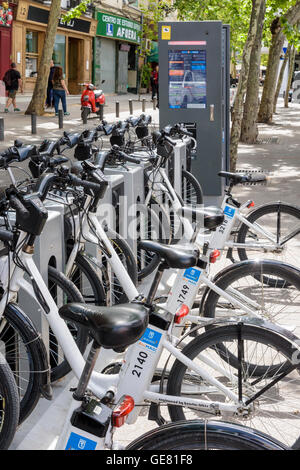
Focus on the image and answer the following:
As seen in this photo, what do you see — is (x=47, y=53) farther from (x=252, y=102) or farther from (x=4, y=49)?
(x=252, y=102)

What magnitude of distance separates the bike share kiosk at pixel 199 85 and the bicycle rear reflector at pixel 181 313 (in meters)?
6.38

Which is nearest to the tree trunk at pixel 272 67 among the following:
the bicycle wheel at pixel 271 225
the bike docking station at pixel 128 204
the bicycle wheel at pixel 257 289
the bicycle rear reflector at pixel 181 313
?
the bicycle wheel at pixel 271 225

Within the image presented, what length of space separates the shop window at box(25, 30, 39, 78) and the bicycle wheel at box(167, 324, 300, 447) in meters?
30.6

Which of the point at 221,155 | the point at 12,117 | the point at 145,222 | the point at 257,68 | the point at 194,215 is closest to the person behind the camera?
the point at 194,215

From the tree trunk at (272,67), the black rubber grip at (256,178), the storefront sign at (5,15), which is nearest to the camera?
the black rubber grip at (256,178)

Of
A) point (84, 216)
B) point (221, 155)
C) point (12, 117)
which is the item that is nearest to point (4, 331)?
point (84, 216)

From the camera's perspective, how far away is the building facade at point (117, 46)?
1620 inches

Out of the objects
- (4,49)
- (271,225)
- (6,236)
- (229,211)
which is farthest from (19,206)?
(4,49)

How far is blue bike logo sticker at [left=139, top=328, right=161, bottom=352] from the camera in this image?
10.0 feet

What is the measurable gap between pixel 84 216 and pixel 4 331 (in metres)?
1.04

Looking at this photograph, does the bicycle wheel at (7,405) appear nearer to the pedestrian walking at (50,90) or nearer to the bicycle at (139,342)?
the bicycle at (139,342)

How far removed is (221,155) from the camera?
34.2 ft

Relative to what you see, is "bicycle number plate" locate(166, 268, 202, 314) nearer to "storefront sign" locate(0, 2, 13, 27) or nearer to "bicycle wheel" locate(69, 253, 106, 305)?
"bicycle wheel" locate(69, 253, 106, 305)
